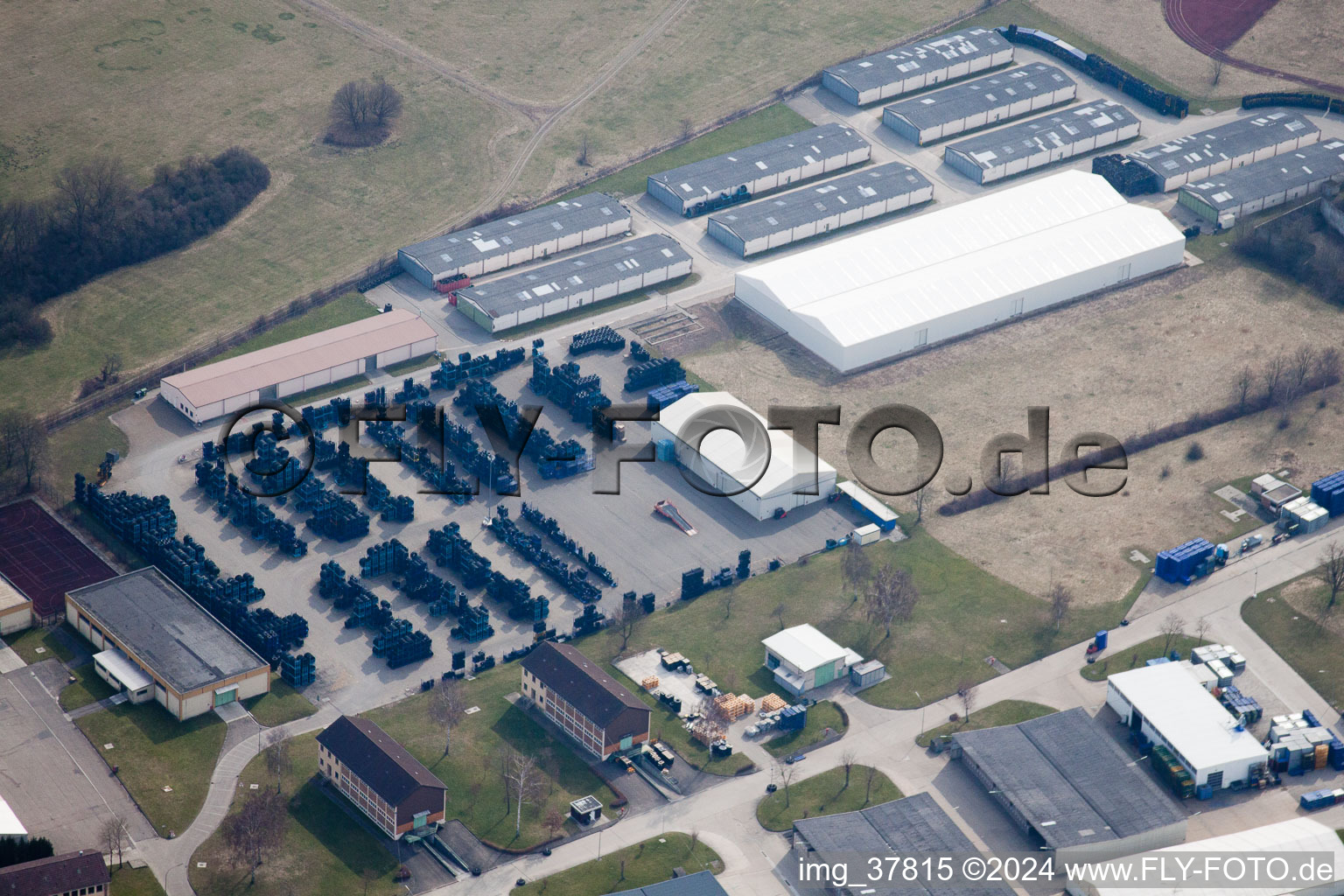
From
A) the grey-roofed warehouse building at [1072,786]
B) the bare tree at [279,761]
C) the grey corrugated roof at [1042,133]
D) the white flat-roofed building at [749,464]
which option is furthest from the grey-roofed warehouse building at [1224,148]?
the bare tree at [279,761]

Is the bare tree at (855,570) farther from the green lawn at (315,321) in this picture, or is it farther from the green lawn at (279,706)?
the green lawn at (315,321)

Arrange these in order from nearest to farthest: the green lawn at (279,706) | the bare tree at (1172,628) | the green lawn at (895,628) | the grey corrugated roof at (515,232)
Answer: the green lawn at (279,706)
the green lawn at (895,628)
the bare tree at (1172,628)
the grey corrugated roof at (515,232)

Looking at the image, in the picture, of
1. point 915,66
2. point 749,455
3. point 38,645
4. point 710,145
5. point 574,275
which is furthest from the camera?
point 915,66

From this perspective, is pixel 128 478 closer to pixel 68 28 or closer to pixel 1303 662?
pixel 68 28

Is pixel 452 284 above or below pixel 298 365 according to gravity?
above

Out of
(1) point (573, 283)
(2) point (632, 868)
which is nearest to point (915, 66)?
(1) point (573, 283)

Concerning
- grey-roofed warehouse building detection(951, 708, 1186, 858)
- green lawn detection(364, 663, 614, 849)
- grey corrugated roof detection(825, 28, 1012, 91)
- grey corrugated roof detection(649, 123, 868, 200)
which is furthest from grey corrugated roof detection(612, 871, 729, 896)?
grey corrugated roof detection(825, 28, 1012, 91)

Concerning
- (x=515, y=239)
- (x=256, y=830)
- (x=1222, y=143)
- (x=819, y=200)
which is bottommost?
(x=256, y=830)

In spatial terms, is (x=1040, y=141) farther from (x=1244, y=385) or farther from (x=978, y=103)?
(x=1244, y=385)
